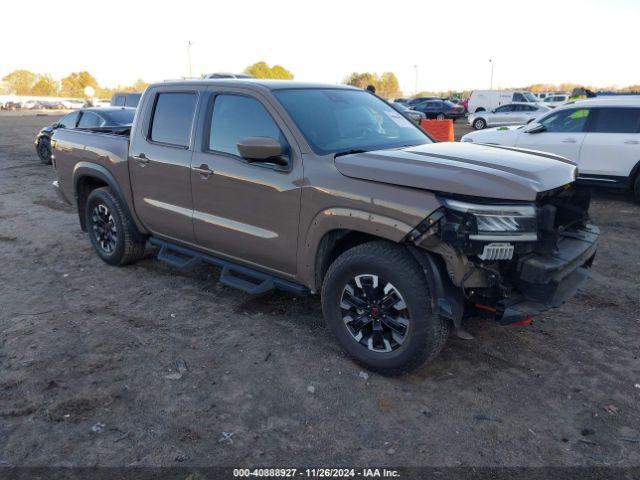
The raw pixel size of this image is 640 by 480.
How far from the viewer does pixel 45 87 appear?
100375 mm

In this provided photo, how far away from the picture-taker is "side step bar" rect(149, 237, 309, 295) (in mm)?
4070

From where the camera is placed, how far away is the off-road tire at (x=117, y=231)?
5.43 metres

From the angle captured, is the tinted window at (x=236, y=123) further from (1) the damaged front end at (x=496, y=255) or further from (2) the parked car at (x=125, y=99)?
(2) the parked car at (x=125, y=99)

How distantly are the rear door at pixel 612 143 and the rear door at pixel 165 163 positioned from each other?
23.8 ft

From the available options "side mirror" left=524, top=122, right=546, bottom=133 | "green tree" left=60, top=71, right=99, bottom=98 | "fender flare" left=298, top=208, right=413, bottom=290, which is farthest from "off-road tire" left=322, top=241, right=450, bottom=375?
"green tree" left=60, top=71, right=99, bottom=98

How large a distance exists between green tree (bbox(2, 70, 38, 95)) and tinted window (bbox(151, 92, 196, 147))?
114 meters

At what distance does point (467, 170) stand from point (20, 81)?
119m

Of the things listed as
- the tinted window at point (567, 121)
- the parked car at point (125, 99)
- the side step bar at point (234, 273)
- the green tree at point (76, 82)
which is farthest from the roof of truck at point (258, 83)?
the green tree at point (76, 82)

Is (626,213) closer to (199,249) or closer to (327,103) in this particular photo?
(327,103)

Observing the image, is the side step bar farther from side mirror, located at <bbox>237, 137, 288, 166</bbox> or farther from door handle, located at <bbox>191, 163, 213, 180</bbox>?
side mirror, located at <bbox>237, 137, 288, 166</bbox>

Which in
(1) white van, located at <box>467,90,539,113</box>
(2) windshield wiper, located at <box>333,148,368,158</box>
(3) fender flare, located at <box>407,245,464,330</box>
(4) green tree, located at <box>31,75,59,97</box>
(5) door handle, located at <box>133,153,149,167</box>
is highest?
(4) green tree, located at <box>31,75,59,97</box>

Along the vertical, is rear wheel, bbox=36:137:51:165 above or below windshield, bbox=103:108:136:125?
below

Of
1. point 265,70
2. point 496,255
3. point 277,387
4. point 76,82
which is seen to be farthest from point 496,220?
point 76,82

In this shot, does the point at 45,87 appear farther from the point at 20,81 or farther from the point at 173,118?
the point at 173,118
